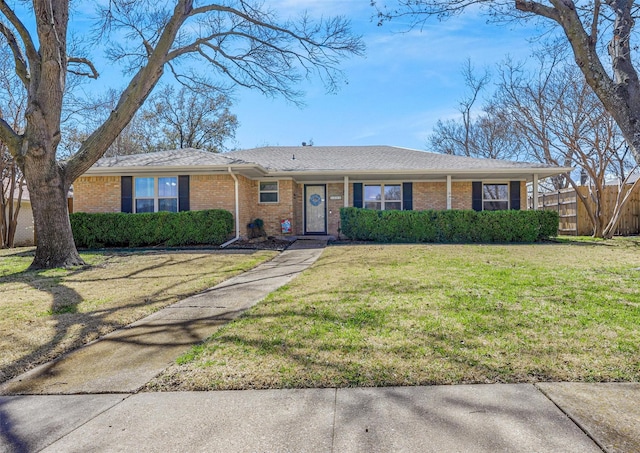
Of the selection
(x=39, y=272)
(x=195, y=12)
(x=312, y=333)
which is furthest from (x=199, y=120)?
(x=312, y=333)

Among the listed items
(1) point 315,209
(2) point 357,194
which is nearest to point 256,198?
(1) point 315,209

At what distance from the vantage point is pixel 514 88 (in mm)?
17219

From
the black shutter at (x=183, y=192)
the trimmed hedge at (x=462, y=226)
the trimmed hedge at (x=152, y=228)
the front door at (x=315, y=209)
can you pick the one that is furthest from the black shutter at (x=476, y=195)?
the black shutter at (x=183, y=192)

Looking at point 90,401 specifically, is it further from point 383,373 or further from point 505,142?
point 505,142

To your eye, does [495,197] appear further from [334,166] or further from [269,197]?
[269,197]

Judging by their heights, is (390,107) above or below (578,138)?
above

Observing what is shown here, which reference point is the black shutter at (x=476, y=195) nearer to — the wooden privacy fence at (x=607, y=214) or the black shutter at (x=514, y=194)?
the black shutter at (x=514, y=194)

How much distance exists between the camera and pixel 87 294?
6.02 meters

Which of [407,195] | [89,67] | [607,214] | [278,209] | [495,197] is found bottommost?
[607,214]

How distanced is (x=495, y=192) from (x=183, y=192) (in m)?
12.6

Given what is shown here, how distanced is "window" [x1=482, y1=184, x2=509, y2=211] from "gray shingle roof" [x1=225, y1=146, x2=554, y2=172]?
1.10 meters

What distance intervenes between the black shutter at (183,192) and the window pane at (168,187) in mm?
202

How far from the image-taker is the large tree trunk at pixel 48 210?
28.2 ft

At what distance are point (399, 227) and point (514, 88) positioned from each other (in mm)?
9804
